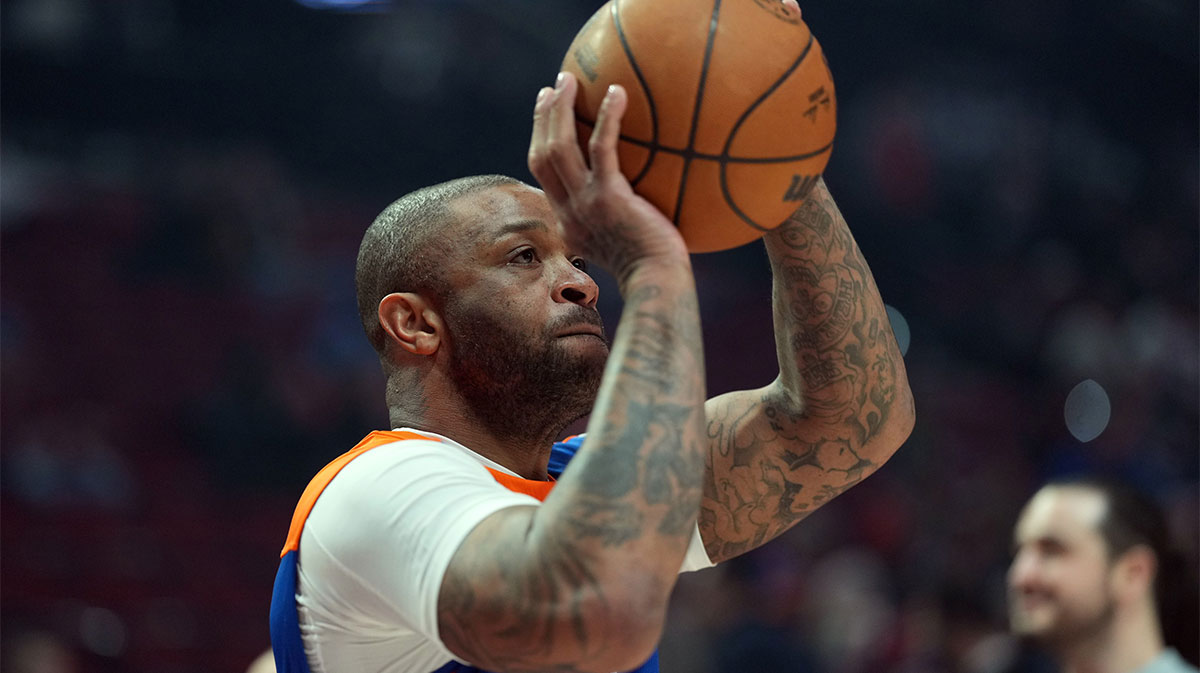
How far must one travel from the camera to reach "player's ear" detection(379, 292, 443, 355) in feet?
7.32

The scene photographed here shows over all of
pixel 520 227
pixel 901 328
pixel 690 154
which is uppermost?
pixel 690 154

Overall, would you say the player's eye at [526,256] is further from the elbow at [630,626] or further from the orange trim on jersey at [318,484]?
the elbow at [630,626]

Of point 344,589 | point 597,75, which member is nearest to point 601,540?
point 344,589

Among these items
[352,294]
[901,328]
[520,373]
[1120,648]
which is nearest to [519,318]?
[520,373]

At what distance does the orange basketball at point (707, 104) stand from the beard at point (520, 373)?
34 centimetres

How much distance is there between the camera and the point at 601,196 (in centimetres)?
173

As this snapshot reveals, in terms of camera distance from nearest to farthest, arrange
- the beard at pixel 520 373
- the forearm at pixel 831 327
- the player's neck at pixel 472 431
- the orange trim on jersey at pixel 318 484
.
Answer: the orange trim on jersey at pixel 318 484 → the beard at pixel 520 373 → the player's neck at pixel 472 431 → the forearm at pixel 831 327

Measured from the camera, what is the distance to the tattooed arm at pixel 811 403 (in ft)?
7.63

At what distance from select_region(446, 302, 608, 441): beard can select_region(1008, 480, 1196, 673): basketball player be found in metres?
1.90

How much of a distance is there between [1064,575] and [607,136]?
2.39 meters

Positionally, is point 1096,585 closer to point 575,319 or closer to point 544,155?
point 575,319

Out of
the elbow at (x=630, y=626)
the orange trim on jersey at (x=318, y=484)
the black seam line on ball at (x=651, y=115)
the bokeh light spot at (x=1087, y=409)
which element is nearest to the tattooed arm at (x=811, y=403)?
the black seam line on ball at (x=651, y=115)

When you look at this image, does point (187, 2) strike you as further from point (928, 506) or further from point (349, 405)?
point (928, 506)

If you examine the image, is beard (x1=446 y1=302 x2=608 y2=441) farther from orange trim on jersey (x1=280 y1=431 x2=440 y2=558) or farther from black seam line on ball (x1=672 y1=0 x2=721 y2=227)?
black seam line on ball (x1=672 y1=0 x2=721 y2=227)
